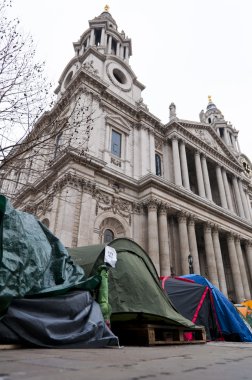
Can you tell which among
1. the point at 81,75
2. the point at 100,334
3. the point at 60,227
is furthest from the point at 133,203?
the point at 100,334

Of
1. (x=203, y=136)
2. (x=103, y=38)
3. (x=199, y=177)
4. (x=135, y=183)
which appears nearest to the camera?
(x=135, y=183)

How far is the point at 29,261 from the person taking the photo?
449 cm

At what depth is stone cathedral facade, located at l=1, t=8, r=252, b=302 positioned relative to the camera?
17125mm

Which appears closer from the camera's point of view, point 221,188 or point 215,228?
point 215,228

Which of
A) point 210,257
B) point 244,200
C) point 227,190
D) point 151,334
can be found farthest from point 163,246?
point 244,200

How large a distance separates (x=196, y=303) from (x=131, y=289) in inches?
149

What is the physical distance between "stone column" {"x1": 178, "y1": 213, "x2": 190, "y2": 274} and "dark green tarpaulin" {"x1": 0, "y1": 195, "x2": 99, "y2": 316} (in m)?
15.1

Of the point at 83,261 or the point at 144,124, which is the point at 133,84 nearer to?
the point at 144,124

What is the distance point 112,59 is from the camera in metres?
28.4

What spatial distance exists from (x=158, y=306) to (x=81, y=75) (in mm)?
19833

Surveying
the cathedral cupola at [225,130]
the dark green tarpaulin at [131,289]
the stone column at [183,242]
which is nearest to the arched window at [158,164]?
the stone column at [183,242]

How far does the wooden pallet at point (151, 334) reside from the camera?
5.35 meters

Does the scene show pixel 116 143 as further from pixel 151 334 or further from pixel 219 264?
pixel 151 334

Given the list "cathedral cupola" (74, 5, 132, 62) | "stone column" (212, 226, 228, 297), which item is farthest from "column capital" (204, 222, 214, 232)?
"cathedral cupola" (74, 5, 132, 62)
